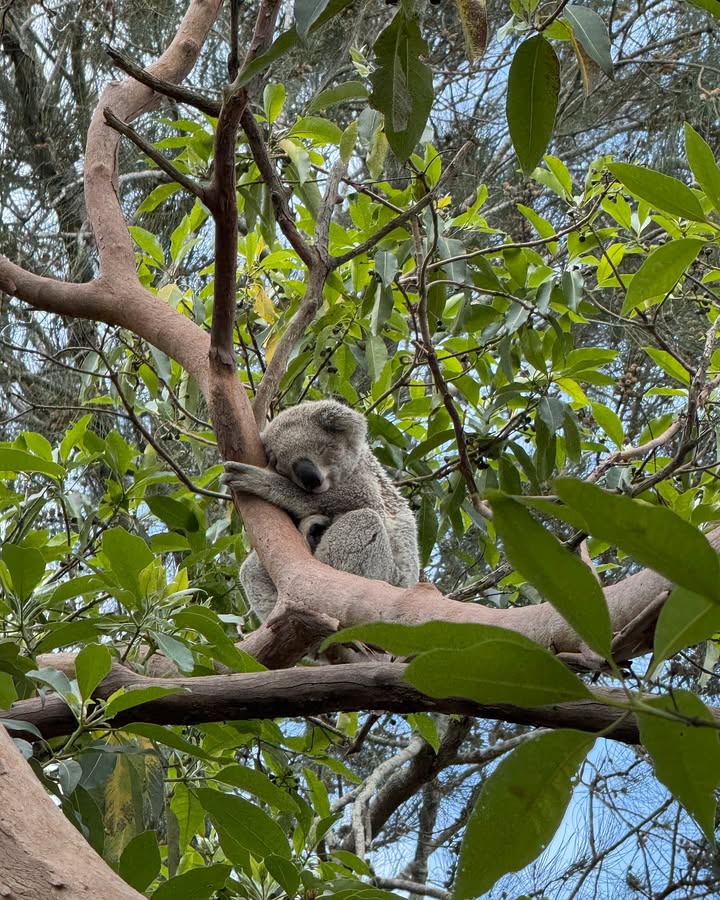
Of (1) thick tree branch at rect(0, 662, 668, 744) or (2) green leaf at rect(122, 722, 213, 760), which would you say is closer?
(1) thick tree branch at rect(0, 662, 668, 744)

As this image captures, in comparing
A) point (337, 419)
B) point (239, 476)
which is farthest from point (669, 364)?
point (239, 476)

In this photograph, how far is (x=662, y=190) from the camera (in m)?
1.51

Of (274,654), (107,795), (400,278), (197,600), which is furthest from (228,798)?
(400,278)

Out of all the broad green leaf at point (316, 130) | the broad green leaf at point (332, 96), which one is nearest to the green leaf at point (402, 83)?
the broad green leaf at point (332, 96)

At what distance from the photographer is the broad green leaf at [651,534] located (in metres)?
0.66

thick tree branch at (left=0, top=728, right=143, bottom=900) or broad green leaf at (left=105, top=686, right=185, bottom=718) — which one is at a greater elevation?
broad green leaf at (left=105, top=686, right=185, bottom=718)

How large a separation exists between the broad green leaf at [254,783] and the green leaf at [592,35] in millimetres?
1215

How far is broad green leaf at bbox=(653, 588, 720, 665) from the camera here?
0.70 m

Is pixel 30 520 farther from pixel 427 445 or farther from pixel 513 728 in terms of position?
pixel 513 728

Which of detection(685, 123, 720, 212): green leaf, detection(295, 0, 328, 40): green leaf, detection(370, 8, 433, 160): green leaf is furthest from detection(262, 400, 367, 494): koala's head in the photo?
detection(295, 0, 328, 40): green leaf

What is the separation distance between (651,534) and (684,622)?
0.30 feet

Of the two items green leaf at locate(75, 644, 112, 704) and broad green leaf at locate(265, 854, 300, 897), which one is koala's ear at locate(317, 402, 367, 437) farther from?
green leaf at locate(75, 644, 112, 704)

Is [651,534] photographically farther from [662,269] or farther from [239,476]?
[239,476]

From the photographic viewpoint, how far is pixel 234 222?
226cm
